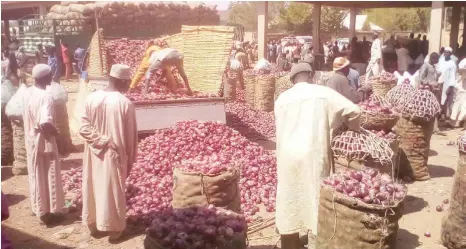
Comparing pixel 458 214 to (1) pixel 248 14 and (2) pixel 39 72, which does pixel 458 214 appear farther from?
(1) pixel 248 14

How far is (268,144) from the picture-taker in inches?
336

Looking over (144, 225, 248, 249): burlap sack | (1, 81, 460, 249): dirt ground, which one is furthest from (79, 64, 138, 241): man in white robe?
(144, 225, 248, 249): burlap sack

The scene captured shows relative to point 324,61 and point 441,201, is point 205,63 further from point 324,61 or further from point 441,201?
point 324,61

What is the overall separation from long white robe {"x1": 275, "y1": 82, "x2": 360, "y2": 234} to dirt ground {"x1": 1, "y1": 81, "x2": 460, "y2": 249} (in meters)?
0.67

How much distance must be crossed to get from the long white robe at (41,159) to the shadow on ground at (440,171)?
512cm

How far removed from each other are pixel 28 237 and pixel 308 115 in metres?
3.16

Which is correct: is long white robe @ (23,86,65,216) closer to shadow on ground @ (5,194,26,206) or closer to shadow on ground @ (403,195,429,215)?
shadow on ground @ (5,194,26,206)

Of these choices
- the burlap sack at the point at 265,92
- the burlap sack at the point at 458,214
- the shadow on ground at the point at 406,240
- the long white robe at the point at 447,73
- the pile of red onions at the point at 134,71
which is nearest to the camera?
the burlap sack at the point at 458,214

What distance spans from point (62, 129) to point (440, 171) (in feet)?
19.8

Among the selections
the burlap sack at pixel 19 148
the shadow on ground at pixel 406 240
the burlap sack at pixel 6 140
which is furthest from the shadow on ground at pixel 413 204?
the burlap sack at pixel 6 140

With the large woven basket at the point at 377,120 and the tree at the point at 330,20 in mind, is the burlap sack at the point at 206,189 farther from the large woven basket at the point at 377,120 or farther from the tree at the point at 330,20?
the tree at the point at 330,20

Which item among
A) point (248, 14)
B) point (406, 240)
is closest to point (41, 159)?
point (406, 240)

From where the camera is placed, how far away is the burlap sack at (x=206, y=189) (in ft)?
13.9

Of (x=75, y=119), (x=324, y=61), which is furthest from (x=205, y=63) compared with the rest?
(x=324, y=61)
